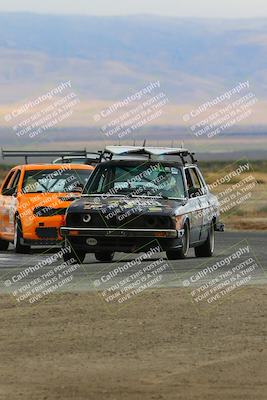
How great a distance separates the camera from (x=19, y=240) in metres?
25.8

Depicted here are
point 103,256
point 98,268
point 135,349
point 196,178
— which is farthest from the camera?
point 196,178

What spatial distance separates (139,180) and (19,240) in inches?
126

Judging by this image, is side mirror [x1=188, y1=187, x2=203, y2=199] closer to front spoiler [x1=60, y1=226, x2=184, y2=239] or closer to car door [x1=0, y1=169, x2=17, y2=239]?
front spoiler [x1=60, y1=226, x2=184, y2=239]

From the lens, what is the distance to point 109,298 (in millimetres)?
17188

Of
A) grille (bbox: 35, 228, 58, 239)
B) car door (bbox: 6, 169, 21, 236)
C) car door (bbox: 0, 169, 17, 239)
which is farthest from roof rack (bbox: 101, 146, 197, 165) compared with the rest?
car door (bbox: 0, 169, 17, 239)

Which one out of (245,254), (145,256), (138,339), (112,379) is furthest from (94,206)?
(112,379)

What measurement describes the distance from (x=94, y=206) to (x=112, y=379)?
36.4 ft

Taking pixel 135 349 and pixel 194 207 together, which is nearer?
pixel 135 349

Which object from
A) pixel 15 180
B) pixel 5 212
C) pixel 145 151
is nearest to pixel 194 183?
pixel 145 151

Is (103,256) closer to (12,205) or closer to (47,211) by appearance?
(47,211)

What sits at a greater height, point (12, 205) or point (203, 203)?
point (203, 203)

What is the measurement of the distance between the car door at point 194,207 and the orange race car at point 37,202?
263cm

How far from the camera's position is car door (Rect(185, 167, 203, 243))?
23.7m

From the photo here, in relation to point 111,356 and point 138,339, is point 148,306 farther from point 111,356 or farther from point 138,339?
point 111,356
